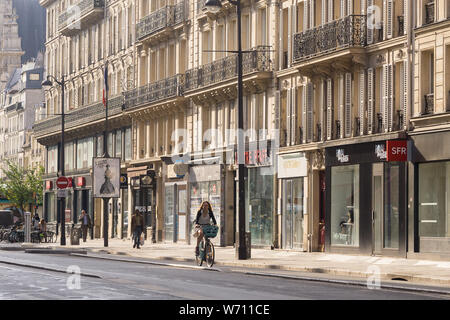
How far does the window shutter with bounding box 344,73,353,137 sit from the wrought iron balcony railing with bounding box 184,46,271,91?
156 inches

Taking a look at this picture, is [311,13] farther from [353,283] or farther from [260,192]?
[353,283]

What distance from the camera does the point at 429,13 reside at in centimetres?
3706

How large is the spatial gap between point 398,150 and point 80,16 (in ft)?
140

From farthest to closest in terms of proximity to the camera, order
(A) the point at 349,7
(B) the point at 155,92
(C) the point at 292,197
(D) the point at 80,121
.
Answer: (D) the point at 80,121, (B) the point at 155,92, (C) the point at 292,197, (A) the point at 349,7

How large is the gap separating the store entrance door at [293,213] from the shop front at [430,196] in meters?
8.69

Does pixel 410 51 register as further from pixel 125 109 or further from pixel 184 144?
pixel 125 109

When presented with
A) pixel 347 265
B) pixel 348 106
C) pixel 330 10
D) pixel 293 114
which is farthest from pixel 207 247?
pixel 293 114

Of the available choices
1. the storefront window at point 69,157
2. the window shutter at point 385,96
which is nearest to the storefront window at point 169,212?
the storefront window at point 69,157

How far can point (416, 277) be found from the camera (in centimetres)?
2681

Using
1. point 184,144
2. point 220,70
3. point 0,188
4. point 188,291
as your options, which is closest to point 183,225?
point 184,144

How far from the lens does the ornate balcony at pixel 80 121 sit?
69.9 m

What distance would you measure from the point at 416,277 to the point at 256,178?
23.3 meters

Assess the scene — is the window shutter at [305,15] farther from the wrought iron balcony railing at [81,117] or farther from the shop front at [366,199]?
the wrought iron balcony railing at [81,117]

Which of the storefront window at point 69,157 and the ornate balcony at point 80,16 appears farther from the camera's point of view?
the storefront window at point 69,157
